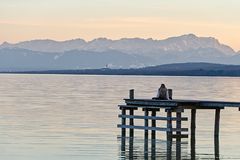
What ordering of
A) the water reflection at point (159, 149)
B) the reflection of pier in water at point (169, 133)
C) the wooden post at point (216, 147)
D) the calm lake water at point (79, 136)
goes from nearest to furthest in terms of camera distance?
the water reflection at point (159, 149)
the wooden post at point (216, 147)
the calm lake water at point (79, 136)
the reflection of pier in water at point (169, 133)

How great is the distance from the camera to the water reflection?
128 ft

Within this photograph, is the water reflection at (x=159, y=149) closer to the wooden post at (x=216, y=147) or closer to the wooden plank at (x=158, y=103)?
the wooden post at (x=216, y=147)

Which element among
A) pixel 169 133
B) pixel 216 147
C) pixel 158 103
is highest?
pixel 158 103

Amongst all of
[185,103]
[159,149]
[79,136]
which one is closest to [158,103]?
[185,103]

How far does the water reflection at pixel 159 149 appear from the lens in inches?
1535

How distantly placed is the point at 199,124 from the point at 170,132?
1520 cm

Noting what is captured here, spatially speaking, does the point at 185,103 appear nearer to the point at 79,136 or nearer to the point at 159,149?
the point at 159,149

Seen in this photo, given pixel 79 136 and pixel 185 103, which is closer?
pixel 185 103

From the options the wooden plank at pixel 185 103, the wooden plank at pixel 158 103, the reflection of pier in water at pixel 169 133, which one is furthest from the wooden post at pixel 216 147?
the wooden plank at pixel 158 103

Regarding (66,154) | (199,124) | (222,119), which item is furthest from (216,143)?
(222,119)

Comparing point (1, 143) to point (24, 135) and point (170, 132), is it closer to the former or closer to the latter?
point (24, 135)

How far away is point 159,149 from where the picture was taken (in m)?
42.1

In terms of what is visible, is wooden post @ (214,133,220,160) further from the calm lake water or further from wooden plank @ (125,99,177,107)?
wooden plank @ (125,99,177,107)

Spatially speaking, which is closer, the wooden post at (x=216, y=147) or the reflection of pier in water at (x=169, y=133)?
the wooden post at (x=216, y=147)
